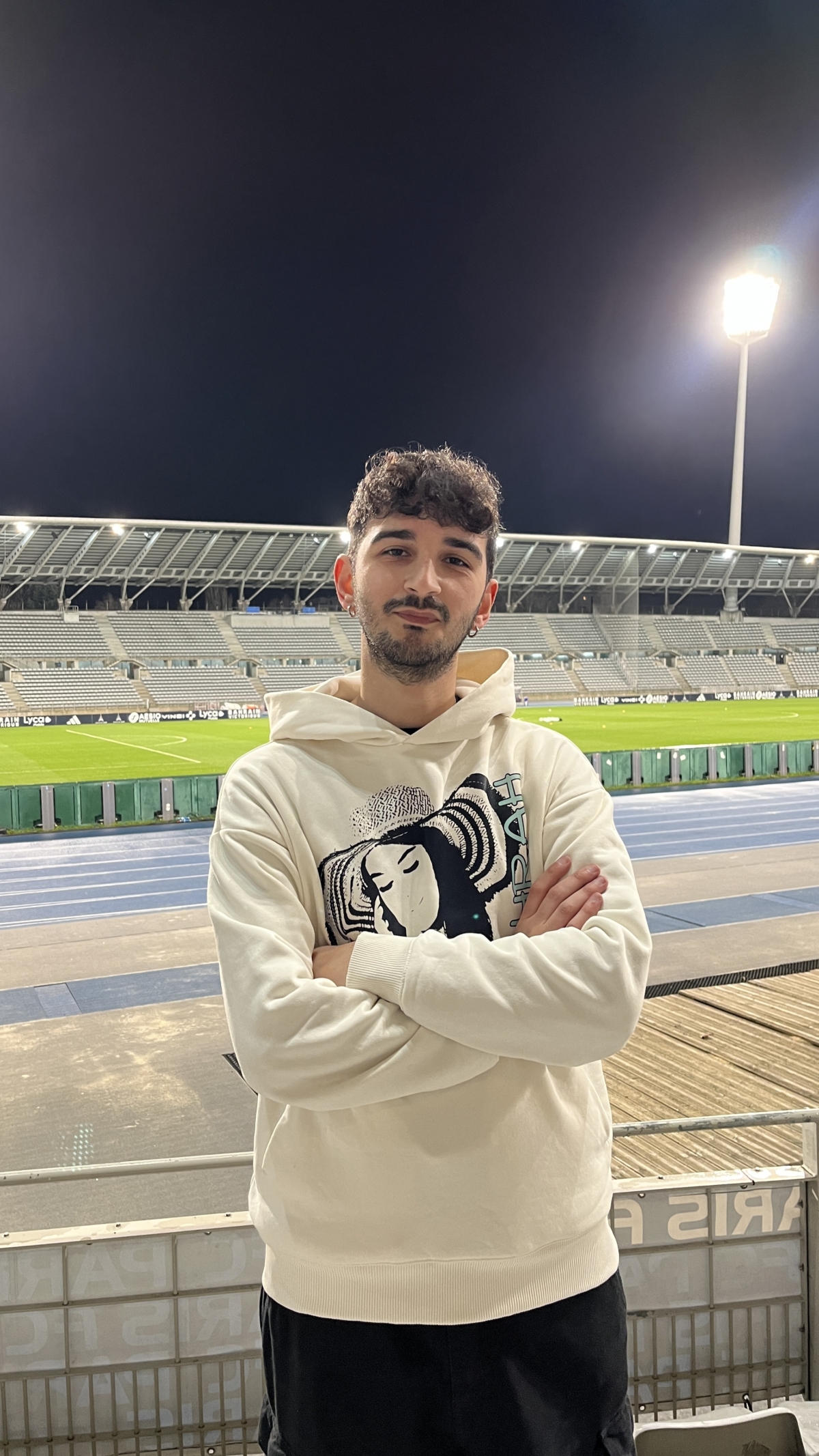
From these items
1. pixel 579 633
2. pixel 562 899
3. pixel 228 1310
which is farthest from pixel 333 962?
pixel 579 633

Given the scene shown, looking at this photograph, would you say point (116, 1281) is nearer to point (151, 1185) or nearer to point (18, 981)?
point (151, 1185)

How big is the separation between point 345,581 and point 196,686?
52.2 metres

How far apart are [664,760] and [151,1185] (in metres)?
19.6

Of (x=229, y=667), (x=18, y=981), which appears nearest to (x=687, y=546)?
(x=229, y=667)

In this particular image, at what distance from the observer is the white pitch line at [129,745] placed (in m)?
28.2

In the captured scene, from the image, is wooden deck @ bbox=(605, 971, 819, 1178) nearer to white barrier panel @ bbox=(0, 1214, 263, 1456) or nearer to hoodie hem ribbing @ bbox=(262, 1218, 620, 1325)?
white barrier panel @ bbox=(0, 1214, 263, 1456)

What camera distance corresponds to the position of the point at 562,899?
2.01 metres

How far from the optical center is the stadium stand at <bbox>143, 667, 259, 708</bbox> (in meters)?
51.1

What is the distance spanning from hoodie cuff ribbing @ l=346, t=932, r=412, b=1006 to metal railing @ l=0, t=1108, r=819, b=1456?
3.48ft

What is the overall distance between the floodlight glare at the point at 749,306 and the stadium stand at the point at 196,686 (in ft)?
169

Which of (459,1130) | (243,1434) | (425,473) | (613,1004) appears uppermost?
(425,473)

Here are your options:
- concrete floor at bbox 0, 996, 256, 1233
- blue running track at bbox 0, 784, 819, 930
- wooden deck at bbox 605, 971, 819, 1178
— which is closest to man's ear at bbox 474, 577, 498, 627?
wooden deck at bbox 605, 971, 819, 1178

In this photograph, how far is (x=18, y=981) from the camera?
843 centimetres

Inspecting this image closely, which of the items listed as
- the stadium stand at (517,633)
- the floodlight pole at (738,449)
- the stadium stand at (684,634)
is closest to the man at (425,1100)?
the stadium stand at (517,633)
